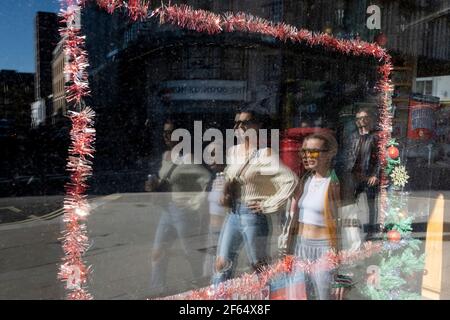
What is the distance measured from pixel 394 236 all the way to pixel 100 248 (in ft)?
8.72

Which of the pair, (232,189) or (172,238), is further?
(232,189)

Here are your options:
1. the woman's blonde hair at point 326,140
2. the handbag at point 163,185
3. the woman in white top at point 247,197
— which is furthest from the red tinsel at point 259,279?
the woman's blonde hair at point 326,140

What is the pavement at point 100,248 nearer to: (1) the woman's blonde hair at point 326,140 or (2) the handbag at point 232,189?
(2) the handbag at point 232,189

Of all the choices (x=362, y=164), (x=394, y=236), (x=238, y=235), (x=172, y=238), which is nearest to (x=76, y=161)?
(x=172, y=238)

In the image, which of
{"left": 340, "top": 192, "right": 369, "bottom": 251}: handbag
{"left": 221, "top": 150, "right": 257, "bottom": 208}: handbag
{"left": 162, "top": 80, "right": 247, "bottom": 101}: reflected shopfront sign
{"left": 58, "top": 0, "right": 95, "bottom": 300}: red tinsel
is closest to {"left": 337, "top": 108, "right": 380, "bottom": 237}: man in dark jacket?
{"left": 340, "top": 192, "right": 369, "bottom": 251}: handbag

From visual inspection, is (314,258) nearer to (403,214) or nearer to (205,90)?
(403,214)

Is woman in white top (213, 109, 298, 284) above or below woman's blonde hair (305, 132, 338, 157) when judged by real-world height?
below

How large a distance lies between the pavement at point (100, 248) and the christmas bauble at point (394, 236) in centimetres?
153

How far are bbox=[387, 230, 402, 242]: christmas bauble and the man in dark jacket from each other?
0.12 m

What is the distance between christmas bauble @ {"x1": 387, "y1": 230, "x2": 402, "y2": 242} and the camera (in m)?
3.90

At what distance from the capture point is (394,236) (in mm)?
3916

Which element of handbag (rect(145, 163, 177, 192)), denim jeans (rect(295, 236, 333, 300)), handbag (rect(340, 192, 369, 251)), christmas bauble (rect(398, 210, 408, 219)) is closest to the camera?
handbag (rect(145, 163, 177, 192))

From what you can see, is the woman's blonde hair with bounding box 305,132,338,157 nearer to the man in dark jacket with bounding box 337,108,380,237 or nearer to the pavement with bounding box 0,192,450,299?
the man in dark jacket with bounding box 337,108,380,237

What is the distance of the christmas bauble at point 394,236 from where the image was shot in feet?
12.8
